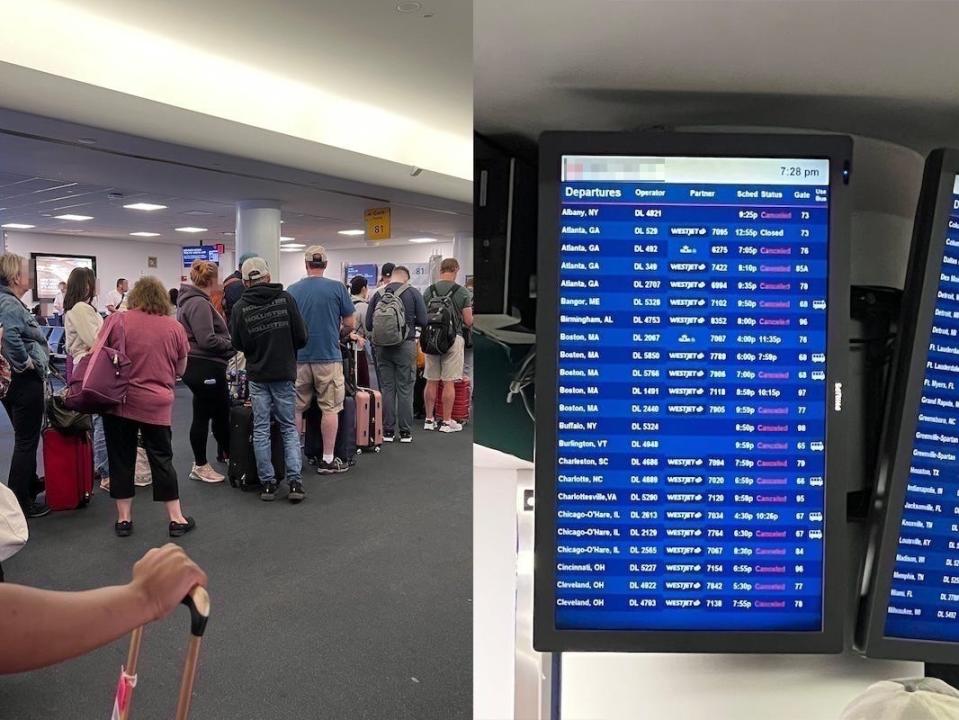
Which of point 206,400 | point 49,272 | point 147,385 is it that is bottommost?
point 206,400

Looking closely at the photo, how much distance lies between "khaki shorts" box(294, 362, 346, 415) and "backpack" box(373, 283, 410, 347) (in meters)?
0.64

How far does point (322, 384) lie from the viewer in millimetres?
4895

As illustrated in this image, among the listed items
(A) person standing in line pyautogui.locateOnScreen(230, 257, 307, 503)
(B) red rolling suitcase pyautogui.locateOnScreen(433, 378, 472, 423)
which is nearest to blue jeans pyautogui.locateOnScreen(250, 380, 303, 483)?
(A) person standing in line pyautogui.locateOnScreen(230, 257, 307, 503)

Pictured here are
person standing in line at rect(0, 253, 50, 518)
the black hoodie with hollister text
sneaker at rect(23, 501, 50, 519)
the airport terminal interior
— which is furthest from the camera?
the black hoodie with hollister text

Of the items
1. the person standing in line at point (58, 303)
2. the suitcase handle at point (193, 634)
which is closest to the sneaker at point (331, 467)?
the suitcase handle at point (193, 634)

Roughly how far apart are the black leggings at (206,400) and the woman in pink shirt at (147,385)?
0.92 meters

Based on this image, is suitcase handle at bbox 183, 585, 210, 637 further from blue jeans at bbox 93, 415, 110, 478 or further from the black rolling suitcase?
blue jeans at bbox 93, 415, 110, 478

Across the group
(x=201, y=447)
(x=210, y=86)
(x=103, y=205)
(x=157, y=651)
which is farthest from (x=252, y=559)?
(x=103, y=205)

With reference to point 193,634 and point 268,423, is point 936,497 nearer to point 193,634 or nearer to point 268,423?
point 193,634

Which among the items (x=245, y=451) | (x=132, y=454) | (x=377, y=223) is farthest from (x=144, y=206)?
(x=132, y=454)

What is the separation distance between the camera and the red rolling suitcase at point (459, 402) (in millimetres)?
6471

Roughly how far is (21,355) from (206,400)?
→ 134cm

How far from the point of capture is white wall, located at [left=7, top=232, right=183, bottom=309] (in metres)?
12.3

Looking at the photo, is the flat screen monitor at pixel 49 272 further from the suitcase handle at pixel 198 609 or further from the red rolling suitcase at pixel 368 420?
the suitcase handle at pixel 198 609
